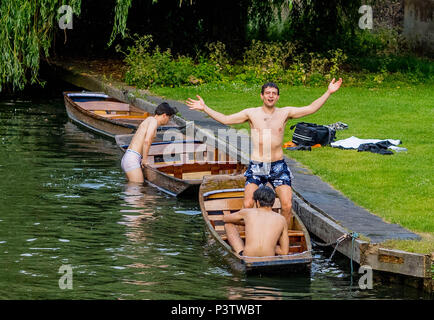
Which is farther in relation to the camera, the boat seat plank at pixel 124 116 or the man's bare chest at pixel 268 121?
the boat seat plank at pixel 124 116

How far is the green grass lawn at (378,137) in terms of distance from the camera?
39.9ft

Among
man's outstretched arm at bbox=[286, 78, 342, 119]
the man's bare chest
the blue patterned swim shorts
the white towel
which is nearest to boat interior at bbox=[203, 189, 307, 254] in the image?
the blue patterned swim shorts

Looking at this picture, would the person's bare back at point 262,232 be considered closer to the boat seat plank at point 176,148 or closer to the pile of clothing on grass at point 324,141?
the pile of clothing on grass at point 324,141

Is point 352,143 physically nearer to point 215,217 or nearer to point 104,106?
point 215,217

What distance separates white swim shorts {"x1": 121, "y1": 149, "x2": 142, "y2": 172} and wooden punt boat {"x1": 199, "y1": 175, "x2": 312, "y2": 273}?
2474mm

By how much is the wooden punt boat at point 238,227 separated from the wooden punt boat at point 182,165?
1087mm

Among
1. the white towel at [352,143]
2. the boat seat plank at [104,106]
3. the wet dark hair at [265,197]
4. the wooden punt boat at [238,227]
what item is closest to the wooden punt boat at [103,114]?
the boat seat plank at [104,106]

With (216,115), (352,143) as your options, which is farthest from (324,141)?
(216,115)

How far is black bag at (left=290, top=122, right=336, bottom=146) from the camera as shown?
16.8 m

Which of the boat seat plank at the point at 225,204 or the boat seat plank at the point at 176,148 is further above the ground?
the boat seat plank at the point at 176,148

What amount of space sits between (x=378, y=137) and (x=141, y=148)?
5227 mm
